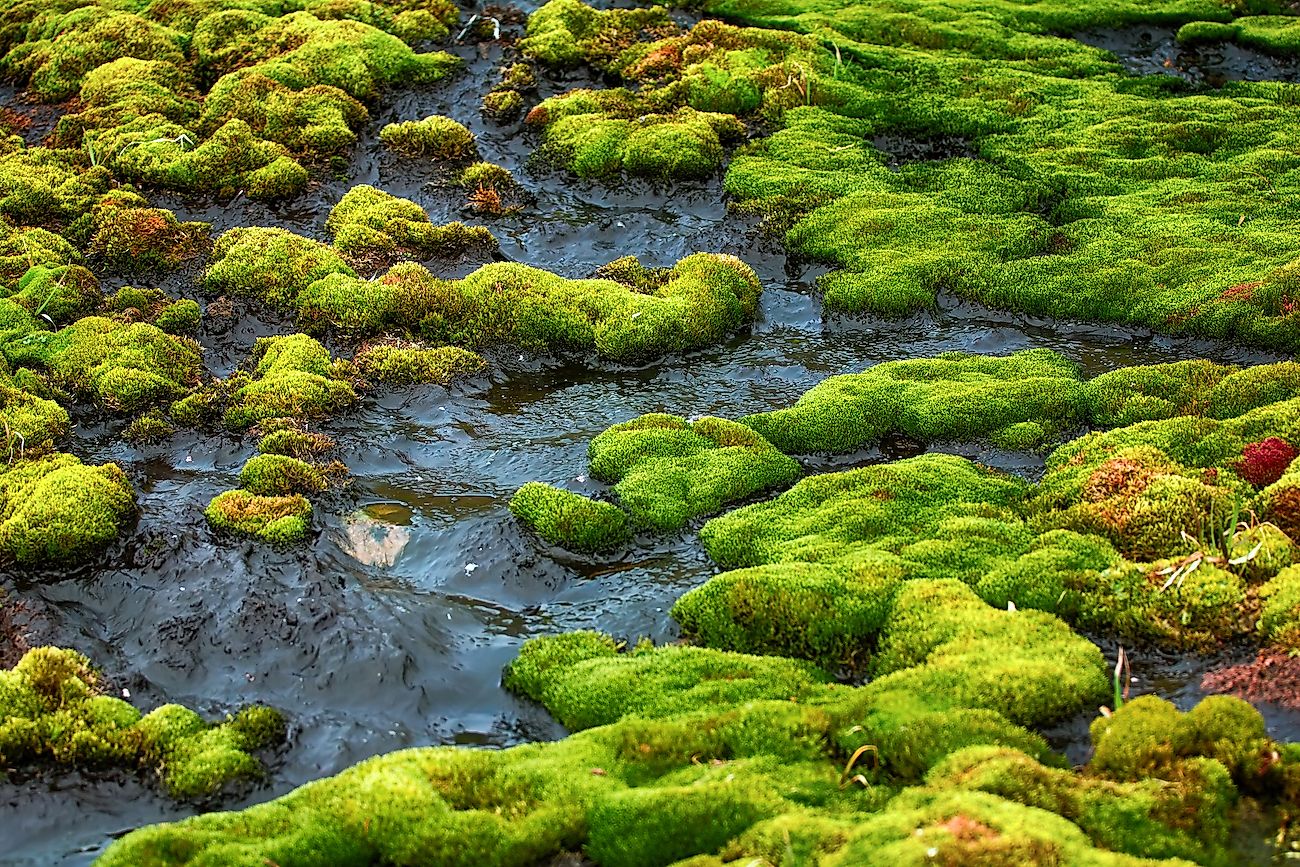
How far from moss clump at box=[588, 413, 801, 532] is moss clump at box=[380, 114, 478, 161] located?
27.2ft

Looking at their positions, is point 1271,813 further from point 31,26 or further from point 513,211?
point 31,26

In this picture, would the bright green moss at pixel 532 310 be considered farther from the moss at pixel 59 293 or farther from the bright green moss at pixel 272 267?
the moss at pixel 59 293

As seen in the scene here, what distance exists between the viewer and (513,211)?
18500 mm

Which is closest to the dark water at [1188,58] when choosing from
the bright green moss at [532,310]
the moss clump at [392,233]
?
the bright green moss at [532,310]

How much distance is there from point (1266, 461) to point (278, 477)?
10107 millimetres

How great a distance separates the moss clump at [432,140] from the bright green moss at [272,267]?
3.56 metres

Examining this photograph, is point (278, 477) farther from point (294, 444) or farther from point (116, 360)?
point (116, 360)

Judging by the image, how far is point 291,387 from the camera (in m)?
13.9

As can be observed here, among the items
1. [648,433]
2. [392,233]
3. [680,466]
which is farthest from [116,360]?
[680,466]

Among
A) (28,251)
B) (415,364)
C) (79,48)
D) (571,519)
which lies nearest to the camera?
(571,519)

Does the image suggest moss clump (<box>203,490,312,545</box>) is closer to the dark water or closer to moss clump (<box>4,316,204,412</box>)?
moss clump (<box>4,316,204,412</box>)

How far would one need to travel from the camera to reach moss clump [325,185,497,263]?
667 inches

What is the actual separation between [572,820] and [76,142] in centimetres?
1679

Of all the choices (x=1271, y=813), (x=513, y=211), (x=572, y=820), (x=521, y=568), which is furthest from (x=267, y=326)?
(x=1271, y=813)
